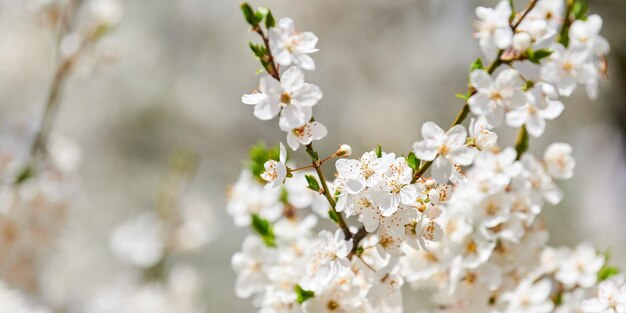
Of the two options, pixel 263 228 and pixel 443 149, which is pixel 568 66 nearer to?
pixel 443 149

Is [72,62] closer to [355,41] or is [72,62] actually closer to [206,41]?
[355,41]

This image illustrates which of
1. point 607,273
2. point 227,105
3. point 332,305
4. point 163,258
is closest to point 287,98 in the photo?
point 332,305

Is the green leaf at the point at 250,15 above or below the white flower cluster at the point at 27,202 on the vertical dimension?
above

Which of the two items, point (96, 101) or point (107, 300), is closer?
point (107, 300)

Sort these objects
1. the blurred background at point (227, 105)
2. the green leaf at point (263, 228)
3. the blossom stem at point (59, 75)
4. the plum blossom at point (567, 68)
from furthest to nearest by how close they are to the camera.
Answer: the blurred background at point (227, 105) < the blossom stem at point (59, 75) < the green leaf at point (263, 228) < the plum blossom at point (567, 68)

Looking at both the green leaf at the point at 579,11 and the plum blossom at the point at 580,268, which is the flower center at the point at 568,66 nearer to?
the green leaf at the point at 579,11

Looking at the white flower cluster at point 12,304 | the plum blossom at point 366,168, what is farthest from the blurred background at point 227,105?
the plum blossom at point 366,168

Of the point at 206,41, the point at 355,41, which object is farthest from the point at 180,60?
the point at 355,41

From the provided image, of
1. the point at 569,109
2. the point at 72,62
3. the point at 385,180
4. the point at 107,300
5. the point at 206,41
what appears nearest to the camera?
the point at 385,180
